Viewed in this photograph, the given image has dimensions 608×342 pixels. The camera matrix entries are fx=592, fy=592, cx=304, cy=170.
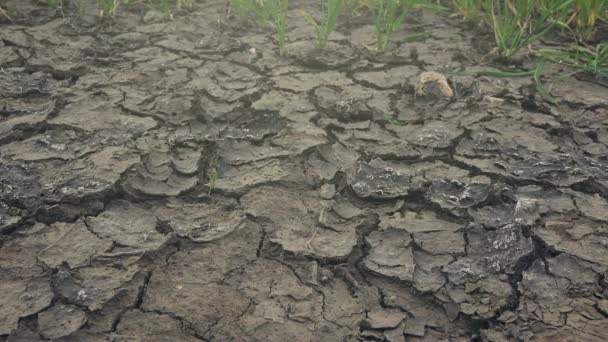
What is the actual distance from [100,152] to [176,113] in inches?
12.3

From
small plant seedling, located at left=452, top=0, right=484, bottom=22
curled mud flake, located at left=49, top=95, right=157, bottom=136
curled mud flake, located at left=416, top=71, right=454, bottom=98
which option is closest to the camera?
curled mud flake, located at left=49, top=95, right=157, bottom=136

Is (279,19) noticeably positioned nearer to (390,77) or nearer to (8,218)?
(390,77)

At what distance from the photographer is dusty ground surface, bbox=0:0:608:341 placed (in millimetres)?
1377

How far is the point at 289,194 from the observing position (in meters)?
1.74

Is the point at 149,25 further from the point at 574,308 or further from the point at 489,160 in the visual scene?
the point at 574,308

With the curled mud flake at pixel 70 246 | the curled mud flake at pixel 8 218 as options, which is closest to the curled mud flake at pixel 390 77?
the curled mud flake at pixel 70 246

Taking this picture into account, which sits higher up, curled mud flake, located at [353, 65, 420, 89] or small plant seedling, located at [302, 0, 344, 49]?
small plant seedling, located at [302, 0, 344, 49]

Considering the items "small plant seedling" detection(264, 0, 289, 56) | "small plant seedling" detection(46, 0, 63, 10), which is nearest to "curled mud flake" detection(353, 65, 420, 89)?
"small plant seedling" detection(264, 0, 289, 56)

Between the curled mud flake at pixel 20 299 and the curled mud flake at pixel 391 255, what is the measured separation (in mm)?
778

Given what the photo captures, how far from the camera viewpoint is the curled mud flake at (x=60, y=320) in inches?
51.1

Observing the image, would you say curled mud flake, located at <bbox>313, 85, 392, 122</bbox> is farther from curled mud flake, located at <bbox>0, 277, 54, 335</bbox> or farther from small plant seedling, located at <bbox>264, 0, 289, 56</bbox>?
curled mud flake, located at <bbox>0, 277, 54, 335</bbox>

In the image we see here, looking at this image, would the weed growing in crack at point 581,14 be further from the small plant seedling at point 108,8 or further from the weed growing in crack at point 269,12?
the small plant seedling at point 108,8

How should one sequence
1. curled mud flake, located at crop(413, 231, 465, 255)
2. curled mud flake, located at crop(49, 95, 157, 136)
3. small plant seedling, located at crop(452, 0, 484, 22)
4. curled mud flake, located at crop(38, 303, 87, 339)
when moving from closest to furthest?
curled mud flake, located at crop(38, 303, 87, 339)
curled mud flake, located at crop(413, 231, 465, 255)
curled mud flake, located at crop(49, 95, 157, 136)
small plant seedling, located at crop(452, 0, 484, 22)

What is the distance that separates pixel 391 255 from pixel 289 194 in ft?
1.20
